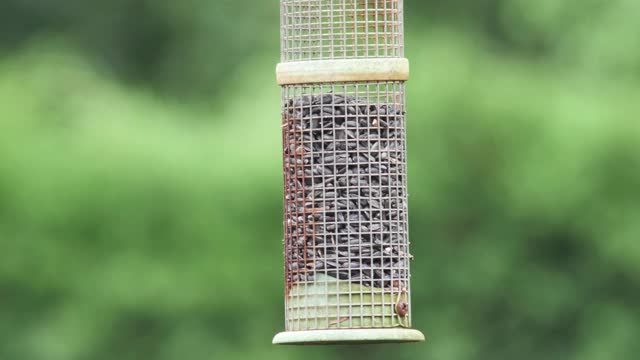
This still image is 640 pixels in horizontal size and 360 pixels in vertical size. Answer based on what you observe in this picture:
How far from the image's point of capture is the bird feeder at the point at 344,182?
13.2m

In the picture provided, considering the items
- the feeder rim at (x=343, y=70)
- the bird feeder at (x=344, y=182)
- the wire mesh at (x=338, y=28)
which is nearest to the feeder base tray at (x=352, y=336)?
the bird feeder at (x=344, y=182)

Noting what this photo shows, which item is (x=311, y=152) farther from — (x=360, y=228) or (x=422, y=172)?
(x=422, y=172)

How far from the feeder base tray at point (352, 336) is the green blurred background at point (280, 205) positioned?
1179 cm

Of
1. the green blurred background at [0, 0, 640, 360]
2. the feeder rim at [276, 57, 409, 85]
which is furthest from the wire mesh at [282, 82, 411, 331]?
the green blurred background at [0, 0, 640, 360]

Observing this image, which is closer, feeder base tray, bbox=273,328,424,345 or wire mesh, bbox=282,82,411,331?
feeder base tray, bbox=273,328,424,345

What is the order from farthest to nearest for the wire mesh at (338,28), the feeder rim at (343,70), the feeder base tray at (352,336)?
the wire mesh at (338,28)
the feeder rim at (343,70)
the feeder base tray at (352,336)

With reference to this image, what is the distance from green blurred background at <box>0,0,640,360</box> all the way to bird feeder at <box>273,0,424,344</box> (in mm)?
11272

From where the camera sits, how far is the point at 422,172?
86.1ft

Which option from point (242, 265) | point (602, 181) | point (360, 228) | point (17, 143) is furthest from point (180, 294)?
point (360, 228)

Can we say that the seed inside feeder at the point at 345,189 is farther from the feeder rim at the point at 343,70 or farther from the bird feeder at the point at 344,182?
the feeder rim at the point at 343,70

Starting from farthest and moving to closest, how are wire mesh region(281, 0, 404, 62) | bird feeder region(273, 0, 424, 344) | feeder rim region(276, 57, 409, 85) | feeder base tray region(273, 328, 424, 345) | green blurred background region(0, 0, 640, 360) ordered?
green blurred background region(0, 0, 640, 360), wire mesh region(281, 0, 404, 62), bird feeder region(273, 0, 424, 344), feeder rim region(276, 57, 409, 85), feeder base tray region(273, 328, 424, 345)

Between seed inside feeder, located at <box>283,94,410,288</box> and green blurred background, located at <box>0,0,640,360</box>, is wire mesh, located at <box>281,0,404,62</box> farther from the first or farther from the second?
green blurred background, located at <box>0,0,640,360</box>

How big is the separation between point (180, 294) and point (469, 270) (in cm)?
299

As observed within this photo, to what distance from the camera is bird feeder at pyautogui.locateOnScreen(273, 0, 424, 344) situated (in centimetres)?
1318
